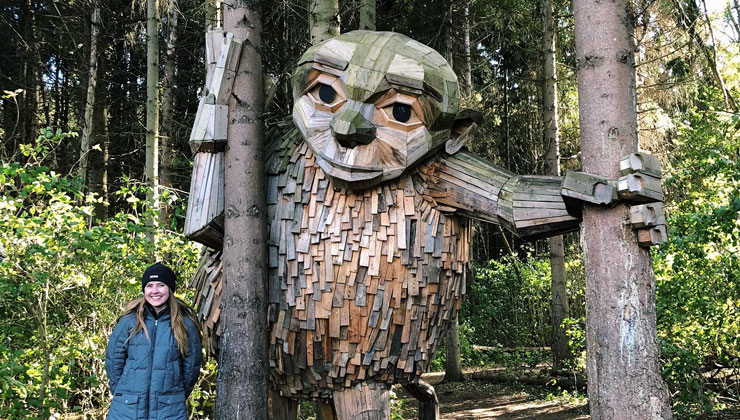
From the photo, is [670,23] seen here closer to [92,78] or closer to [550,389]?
[550,389]

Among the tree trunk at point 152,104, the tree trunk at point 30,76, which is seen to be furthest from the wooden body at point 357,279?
the tree trunk at point 30,76

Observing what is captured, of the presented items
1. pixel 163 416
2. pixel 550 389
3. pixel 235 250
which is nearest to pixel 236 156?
pixel 235 250

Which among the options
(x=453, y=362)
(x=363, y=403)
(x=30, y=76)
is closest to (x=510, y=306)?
(x=453, y=362)

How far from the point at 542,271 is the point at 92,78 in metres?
7.69

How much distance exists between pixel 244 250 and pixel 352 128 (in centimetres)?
73

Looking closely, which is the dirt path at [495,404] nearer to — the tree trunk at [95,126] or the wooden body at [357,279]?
the wooden body at [357,279]

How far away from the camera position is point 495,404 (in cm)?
701

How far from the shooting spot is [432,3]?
26.9 feet

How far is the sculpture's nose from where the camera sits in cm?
246

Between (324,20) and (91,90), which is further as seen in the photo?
(91,90)

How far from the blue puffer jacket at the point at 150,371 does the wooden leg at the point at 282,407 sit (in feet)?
1.31

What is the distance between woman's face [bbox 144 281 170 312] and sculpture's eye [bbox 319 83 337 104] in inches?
44.6

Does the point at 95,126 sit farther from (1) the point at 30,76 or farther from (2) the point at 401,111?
(2) the point at 401,111

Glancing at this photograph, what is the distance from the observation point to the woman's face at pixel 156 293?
2809 millimetres
